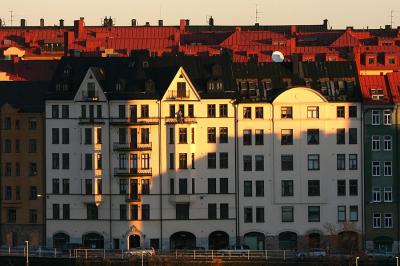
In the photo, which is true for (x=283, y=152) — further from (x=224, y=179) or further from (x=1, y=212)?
(x=1, y=212)

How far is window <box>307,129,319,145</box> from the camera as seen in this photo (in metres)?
150

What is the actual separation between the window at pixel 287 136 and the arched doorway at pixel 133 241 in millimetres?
10261

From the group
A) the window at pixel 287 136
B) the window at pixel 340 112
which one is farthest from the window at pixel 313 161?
the window at pixel 340 112

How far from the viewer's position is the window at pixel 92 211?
15012 centimetres

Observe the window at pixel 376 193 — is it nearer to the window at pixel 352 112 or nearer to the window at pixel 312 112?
the window at pixel 352 112

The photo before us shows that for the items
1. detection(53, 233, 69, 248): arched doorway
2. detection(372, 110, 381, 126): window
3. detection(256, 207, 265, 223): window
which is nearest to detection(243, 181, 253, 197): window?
detection(256, 207, 265, 223): window

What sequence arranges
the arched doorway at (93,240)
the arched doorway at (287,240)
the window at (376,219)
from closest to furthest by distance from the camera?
the arched doorway at (287,240) → the window at (376,219) → the arched doorway at (93,240)

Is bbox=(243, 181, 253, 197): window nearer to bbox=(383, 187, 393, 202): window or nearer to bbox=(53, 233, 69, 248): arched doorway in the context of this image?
bbox=(383, 187, 393, 202): window

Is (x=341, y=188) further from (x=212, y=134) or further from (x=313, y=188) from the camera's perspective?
(x=212, y=134)

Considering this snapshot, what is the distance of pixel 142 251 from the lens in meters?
143

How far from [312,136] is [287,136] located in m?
1.47

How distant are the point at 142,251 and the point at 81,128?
10.5m

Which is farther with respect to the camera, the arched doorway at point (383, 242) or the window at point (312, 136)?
the window at point (312, 136)

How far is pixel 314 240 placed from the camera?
14812 centimetres
